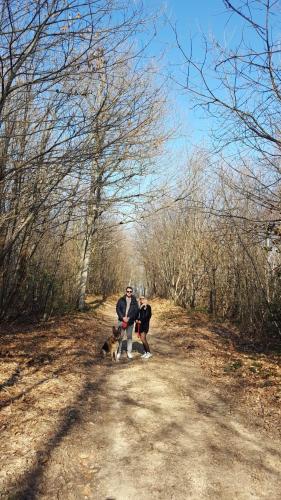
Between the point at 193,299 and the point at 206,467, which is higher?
the point at 193,299

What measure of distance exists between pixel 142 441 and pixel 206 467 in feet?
3.10

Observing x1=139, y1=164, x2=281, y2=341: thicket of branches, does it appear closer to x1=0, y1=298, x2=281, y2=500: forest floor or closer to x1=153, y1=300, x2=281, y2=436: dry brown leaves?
x1=153, y1=300, x2=281, y2=436: dry brown leaves

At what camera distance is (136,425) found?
19.1 feet

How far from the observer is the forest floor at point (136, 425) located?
14.2ft

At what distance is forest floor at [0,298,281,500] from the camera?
14.2ft

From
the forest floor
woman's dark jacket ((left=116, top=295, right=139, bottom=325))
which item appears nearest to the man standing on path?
woman's dark jacket ((left=116, top=295, right=139, bottom=325))

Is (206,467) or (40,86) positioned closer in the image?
(206,467)

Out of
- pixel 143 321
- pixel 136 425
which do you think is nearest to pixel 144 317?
pixel 143 321

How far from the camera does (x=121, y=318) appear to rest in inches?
411

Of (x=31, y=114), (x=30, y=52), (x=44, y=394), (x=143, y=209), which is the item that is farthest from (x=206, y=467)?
(x=143, y=209)

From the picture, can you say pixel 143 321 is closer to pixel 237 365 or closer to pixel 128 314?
pixel 128 314

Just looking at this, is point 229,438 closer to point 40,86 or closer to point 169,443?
point 169,443

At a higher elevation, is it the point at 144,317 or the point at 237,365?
the point at 144,317

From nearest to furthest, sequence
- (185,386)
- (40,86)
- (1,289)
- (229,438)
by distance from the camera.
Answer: (229,438)
(40,86)
(185,386)
(1,289)
